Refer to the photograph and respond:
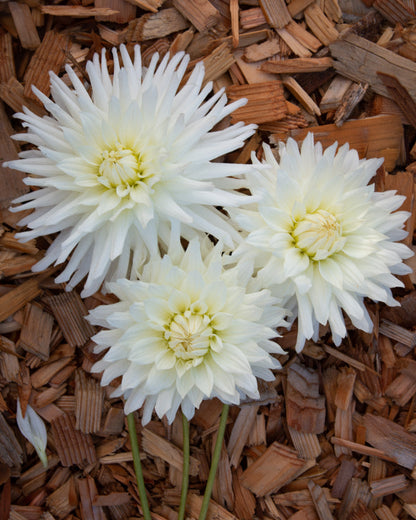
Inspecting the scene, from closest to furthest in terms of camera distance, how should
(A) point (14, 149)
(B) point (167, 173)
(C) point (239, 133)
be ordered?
(B) point (167, 173)
(C) point (239, 133)
(A) point (14, 149)

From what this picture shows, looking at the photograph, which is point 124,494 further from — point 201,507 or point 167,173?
point 167,173

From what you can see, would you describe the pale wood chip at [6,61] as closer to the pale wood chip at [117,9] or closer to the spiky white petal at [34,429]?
the pale wood chip at [117,9]

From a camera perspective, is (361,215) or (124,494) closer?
(361,215)

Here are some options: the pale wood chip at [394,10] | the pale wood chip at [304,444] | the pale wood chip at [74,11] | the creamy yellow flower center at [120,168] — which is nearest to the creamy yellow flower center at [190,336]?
the creamy yellow flower center at [120,168]

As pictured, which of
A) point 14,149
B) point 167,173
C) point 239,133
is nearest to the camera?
point 167,173

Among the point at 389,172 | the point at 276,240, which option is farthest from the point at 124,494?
the point at 389,172

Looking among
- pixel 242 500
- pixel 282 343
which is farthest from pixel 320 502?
pixel 282 343
